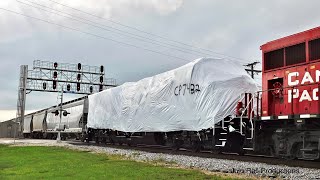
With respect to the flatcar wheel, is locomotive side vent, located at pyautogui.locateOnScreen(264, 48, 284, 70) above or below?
above

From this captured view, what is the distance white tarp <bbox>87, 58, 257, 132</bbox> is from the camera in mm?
15922

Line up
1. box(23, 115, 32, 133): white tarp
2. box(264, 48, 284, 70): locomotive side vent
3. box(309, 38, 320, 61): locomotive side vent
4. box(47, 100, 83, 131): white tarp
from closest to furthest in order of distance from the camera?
box(309, 38, 320, 61): locomotive side vent, box(264, 48, 284, 70): locomotive side vent, box(47, 100, 83, 131): white tarp, box(23, 115, 32, 133): white tarp

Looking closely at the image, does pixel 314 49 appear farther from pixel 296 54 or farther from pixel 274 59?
pixel 274 59

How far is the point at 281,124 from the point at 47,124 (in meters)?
38.0

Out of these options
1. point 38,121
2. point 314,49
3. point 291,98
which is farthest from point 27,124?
point 314,49

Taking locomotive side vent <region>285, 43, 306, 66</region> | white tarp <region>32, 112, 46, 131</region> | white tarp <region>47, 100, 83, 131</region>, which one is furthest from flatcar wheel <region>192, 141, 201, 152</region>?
white tarp <region>32, 112, 46, 131</region>

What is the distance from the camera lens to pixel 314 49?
12.2 meters

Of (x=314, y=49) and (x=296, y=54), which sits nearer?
(x=314, y=49)

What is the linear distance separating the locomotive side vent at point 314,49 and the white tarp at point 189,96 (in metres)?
4.31

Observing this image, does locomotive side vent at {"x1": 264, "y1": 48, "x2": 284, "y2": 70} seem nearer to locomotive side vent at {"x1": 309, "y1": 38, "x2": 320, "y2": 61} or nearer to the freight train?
the freight train

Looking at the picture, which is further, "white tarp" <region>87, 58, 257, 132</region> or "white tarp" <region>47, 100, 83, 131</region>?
"white tarp" <region>47, 100, 83, 131</region>

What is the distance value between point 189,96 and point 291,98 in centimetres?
510

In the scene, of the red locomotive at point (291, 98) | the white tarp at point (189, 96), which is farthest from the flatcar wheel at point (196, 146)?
the red locomotive at point (291, 98)

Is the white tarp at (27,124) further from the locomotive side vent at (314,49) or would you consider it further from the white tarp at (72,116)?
the locomotive side vent at (314,49)
